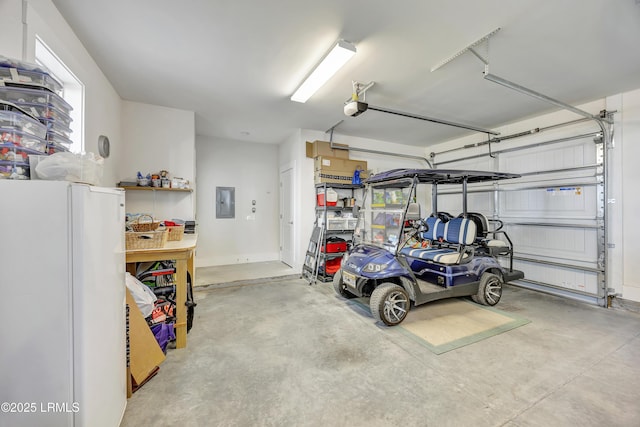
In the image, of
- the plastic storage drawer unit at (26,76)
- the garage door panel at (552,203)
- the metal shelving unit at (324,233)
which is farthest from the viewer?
the metal shelving unit at (324,233)

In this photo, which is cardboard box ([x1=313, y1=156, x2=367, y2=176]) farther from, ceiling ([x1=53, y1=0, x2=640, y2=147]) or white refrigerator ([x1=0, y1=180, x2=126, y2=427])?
white refrigerator ([x1=0, y1=180, x2=126, y2=427])

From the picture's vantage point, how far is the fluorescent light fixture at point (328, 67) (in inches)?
97.9

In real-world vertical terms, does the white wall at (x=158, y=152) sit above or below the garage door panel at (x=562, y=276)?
above

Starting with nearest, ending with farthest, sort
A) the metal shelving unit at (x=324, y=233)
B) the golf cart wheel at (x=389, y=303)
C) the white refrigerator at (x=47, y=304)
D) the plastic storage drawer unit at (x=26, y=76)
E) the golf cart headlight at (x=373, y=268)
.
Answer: the white refrigerator at (x=47, y=304)
the plastic storage drawer unit at (x=26, y=76)
the golf cart wheel at (x=389, y=303)
the golf cart headlight at (x=373, y=268)
the metal shelving unit at (x=324, y=233)

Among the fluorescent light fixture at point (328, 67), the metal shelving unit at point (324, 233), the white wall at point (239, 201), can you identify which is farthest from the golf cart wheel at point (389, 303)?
the white wall at point (239, 201)

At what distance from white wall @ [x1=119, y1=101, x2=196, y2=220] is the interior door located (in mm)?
2057

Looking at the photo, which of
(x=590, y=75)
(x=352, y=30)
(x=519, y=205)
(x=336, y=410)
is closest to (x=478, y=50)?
(x=352, y=30)

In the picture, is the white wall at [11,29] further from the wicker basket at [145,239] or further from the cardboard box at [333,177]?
the cardboard box at [333,177]

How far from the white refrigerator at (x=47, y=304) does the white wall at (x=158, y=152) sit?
11.2 feet

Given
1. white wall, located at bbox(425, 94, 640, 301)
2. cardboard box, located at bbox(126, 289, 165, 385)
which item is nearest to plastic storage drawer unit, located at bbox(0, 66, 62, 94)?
cardboard box, located at bbox(126, 289, 165, 385)

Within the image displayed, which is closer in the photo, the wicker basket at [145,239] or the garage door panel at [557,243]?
the wicker basket at [145,239]

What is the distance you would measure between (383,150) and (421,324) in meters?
4.36

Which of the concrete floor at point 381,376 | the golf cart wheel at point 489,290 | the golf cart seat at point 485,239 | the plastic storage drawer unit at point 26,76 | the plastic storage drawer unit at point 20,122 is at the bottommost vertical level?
the concrete floor at point 381,376

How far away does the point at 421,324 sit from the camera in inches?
118
